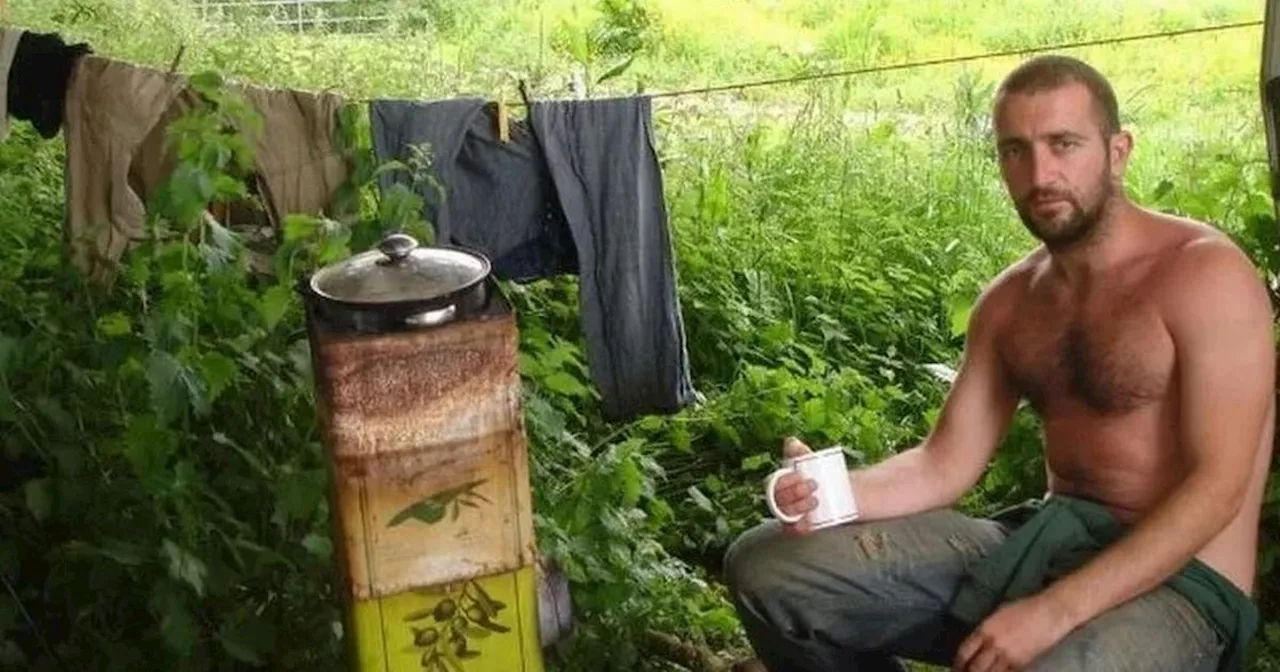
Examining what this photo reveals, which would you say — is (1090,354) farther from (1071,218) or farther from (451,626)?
(451,626)

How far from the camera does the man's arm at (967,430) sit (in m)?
2.68

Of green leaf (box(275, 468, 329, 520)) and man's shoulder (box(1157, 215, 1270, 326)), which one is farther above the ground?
man's shoulder (box(1157, 215, 1270, 326))

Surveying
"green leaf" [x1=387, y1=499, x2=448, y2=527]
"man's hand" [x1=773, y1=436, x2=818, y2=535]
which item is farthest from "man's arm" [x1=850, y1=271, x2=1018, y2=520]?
"green leaf" [x1=387, y1=499, x2=448, y2=527]

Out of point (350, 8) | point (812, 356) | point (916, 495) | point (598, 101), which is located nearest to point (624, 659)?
point (916, 495)

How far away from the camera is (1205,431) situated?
7.41 ft

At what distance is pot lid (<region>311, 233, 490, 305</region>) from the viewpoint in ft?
7.36

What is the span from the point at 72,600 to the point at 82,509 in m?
0.26

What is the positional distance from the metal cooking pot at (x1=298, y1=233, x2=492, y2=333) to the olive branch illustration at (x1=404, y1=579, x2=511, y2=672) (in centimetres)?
43

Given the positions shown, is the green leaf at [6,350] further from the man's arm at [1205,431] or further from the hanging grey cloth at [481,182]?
the man's arm at [1205,431]

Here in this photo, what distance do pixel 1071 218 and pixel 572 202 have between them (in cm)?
157

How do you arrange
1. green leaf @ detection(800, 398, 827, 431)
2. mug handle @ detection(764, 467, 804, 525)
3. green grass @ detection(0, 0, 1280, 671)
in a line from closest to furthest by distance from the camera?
mug handle @ detection(764, 467, 804, 525), green grass @ detection(0, 0, 1280, 671), green leaf @ detection(800, 398, 827, 431)

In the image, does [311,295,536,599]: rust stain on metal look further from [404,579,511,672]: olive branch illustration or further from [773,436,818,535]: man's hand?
[773,436,818,535]: man's hand

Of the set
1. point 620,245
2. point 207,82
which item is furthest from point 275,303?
point 620,245

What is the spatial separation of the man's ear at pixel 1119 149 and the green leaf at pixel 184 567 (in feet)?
5.88
